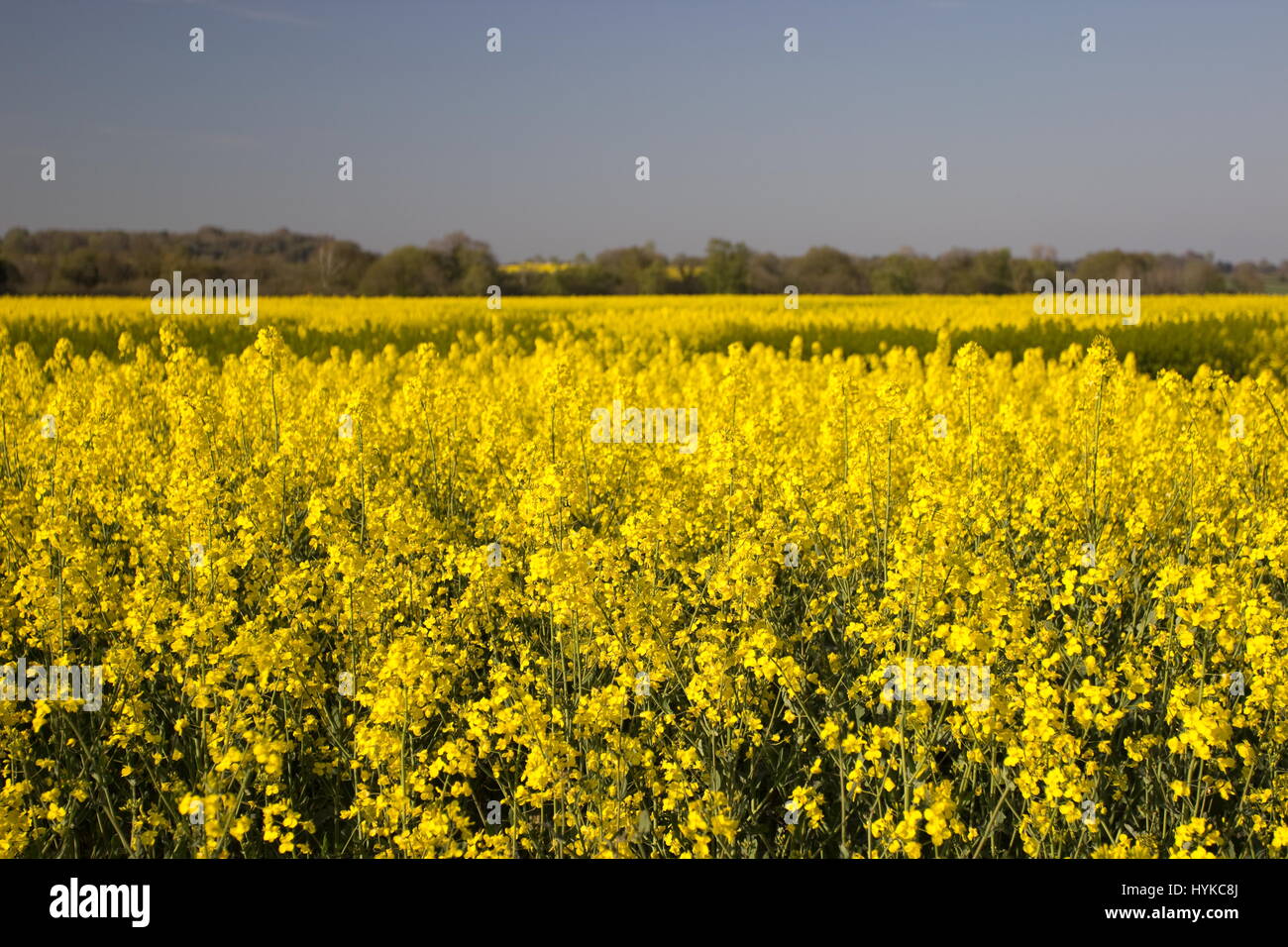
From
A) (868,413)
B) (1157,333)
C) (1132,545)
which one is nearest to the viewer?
(1132,545)

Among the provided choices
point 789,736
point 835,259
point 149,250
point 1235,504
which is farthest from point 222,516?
point 835,259

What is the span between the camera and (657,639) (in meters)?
3.85

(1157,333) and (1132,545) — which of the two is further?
(1157,333)

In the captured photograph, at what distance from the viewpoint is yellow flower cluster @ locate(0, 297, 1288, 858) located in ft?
10.8

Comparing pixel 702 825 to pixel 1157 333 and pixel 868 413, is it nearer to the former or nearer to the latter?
pixel 868 413

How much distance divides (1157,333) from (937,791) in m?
15.6

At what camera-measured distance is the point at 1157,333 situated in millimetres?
16297

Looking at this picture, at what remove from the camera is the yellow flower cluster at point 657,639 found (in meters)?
3.29
